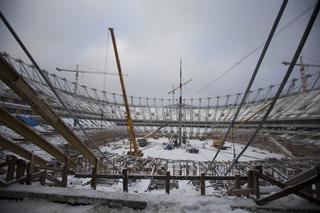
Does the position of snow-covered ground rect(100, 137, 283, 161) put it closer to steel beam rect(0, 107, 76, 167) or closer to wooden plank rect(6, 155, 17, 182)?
steel beam rect(0, 107, 76, 167)

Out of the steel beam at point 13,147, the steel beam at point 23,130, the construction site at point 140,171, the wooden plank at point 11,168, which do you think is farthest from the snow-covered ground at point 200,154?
the wooden plank at point 11,168

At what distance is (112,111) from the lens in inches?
2186

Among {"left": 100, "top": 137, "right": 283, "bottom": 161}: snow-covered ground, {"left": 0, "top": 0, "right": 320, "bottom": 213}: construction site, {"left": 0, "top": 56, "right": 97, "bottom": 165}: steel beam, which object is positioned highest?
{"left": 0, "top": 56, "right": 97, "bottom": 165}: steel beam

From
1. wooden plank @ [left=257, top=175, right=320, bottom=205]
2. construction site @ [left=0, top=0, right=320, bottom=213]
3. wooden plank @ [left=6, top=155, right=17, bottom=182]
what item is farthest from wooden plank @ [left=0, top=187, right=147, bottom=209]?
wooden plank @ [left=257, top=175, right=320, bottom=205]

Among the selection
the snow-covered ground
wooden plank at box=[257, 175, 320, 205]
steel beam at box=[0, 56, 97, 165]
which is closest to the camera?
wooden plank at box=[257, 175, 320, 205]

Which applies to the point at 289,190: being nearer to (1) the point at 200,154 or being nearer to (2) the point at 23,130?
(2) the point at 23,130

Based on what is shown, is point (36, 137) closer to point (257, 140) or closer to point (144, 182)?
point (144, 182)

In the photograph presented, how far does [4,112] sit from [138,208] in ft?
13.4

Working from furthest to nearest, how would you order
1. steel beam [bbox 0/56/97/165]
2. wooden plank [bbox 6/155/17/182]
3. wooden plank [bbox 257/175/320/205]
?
1. wooden plank [bbox 6/155/17/182]
2. steel beam [bbox 0/56/97/165]
3. wooden plank [bbox 257/175/320/205]

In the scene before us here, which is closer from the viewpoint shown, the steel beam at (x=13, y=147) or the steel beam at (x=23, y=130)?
the steel beam at (x=23, y=130)

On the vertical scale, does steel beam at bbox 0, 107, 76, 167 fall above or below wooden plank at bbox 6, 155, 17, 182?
above

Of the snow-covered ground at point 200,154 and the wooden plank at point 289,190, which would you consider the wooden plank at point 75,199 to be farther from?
the snow-covered ground at point 200,154

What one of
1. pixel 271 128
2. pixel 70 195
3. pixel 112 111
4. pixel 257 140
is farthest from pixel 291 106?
pixel 112 111

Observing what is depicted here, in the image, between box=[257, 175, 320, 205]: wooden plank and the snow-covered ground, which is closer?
box=[257, 175, 320, 205]: wooden plank
